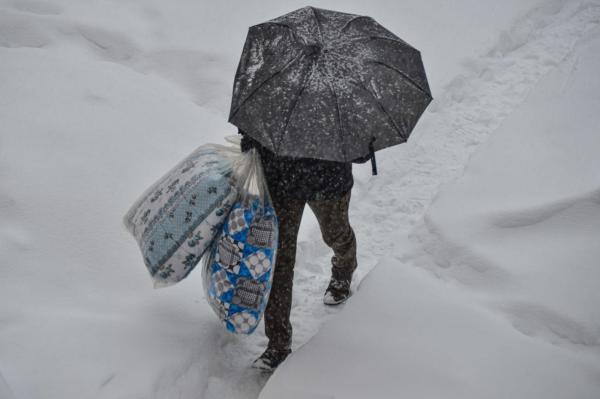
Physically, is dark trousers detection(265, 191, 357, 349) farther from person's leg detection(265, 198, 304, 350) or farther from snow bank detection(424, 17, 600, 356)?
snow bank detection(424, 17, 600, 356)

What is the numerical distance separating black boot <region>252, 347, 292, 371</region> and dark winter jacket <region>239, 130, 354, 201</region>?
0.66 m

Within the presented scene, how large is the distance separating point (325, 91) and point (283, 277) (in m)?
0.75

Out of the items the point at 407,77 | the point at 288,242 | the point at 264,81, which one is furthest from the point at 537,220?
the point at 264,81

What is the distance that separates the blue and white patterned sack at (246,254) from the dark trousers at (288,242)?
3.8 inches

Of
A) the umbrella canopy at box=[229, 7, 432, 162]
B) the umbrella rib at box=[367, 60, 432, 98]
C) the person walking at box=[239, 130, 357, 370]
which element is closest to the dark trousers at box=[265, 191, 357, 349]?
the person walking at box=[239, 130, 357, 370]

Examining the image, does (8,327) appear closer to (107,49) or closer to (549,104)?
(107,49)

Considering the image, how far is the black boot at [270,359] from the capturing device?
2002 millimetres

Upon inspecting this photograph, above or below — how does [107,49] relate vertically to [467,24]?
below

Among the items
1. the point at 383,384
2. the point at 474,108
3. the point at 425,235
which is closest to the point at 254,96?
the point at 383,384

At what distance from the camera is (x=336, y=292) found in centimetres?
231

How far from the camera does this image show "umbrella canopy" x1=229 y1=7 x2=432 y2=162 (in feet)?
4.83

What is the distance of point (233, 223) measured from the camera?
1.68 m

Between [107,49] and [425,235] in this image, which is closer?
[425,235]

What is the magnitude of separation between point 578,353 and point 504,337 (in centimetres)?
25
